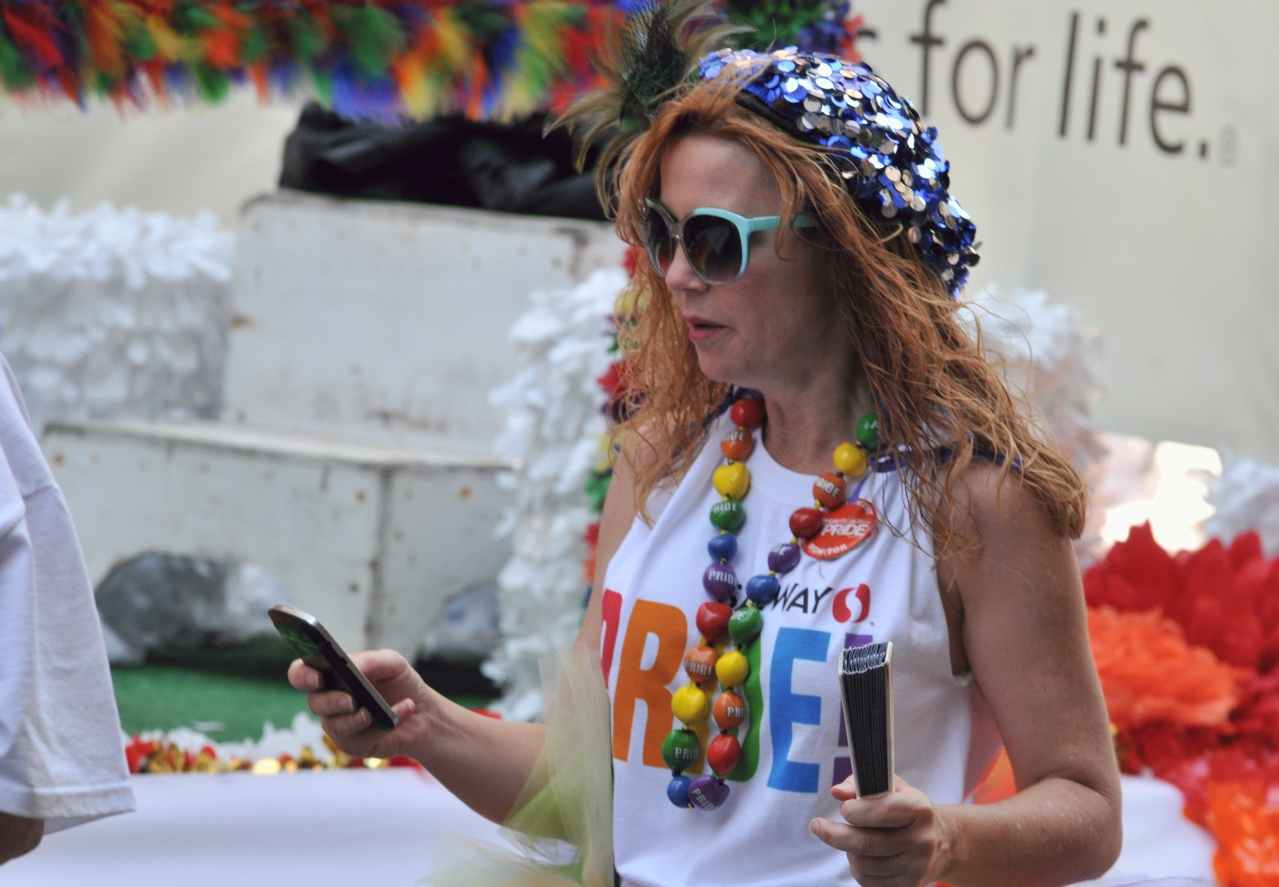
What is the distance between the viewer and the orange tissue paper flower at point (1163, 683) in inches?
97.3

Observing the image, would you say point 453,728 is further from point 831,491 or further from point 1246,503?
point 1246,503

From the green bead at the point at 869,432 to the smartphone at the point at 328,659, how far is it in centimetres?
53

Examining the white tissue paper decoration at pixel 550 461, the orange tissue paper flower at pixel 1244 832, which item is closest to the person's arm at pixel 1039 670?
the orange tissue paper flower at pixel 1244 832

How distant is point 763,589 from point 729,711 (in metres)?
0.12

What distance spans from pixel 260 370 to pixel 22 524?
273 cm

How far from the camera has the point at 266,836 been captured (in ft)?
6.89

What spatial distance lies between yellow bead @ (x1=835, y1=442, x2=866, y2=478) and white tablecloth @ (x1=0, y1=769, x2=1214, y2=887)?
2.97 ft

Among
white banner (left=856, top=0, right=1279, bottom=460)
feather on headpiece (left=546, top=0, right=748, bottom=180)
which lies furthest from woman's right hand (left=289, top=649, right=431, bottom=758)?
white banner (left=856, top=0, right=1279, bottom=460)

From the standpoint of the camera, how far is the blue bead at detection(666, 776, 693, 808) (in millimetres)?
1340

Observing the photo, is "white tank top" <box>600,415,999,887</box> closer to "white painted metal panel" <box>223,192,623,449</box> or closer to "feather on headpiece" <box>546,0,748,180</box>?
"feather on headpiece" <box>546,0,748,180</box>

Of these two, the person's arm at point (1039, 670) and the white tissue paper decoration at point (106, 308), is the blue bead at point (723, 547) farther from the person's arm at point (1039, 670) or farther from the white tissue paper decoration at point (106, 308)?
the white tissue paper decoration at point (106, 308)

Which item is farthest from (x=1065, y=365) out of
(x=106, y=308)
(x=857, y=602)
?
(x=106, y=308)

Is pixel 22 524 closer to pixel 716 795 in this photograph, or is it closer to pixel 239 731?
pixel 716 795

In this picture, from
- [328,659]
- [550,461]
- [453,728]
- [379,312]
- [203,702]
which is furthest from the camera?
[379,312]
